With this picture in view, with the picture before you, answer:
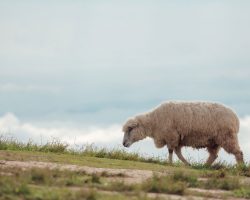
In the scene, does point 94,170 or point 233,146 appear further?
point 233,146

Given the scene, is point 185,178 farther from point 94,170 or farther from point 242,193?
point 94,170

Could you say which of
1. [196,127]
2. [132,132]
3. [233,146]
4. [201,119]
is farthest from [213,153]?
[132,132]

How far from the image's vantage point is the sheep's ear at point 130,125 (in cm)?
2359

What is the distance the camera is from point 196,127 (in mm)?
21750

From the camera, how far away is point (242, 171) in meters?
17.3

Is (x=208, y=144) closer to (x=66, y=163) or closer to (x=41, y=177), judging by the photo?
(x=66, y=163)

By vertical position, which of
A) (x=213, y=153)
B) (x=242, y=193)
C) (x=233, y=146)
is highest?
(x=233, y=146)

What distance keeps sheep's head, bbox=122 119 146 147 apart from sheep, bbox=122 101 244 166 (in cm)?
71

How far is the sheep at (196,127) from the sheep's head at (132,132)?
0.71m

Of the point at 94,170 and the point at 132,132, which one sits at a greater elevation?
the point at 132,132

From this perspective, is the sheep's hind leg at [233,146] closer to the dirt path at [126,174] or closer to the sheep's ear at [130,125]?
the sheep's ear at [130,125]

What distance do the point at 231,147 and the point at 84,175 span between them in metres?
9.84

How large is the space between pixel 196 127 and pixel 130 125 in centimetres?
286

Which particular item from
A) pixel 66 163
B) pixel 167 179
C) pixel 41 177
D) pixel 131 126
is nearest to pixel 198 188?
pixel 167 179
